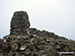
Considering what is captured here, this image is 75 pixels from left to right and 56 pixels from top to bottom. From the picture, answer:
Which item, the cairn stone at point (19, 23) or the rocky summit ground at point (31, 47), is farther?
the cairn stone at point (19, 23)

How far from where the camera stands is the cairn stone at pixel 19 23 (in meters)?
78.3

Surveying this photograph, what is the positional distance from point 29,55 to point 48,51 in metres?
6.27

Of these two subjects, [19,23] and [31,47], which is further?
[19,23]

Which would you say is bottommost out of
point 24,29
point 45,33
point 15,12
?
point 45,33

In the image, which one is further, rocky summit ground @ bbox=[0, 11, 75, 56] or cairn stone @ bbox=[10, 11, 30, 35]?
cairn stone @ bbox=[10, 11, 30, 35]

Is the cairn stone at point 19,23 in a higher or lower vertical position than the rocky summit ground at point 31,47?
higher

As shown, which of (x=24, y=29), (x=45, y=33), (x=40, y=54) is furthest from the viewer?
(x=45, y=33)

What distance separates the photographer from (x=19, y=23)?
78750 mm

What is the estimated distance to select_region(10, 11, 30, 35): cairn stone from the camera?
78.3 meters

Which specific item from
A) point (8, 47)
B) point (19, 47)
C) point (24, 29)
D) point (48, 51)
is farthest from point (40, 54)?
point (24, 29)

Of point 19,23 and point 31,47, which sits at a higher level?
point 19,23

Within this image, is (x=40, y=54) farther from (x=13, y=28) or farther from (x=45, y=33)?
(x=45, y=33)

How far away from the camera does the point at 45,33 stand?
10988cm

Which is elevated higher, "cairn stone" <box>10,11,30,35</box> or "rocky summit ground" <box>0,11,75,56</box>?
"cairn stone" <box>10,11,30,35</box>
